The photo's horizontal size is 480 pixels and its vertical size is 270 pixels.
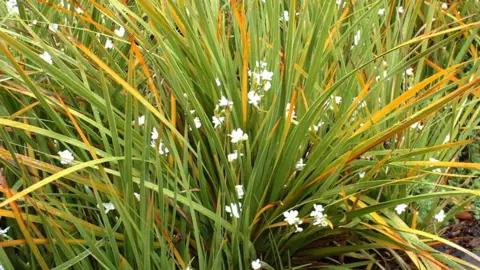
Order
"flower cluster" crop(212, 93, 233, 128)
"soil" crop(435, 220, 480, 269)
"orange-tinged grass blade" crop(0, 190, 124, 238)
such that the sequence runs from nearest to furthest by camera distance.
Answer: "orange-tinged grass blade" crop(0, 190, 124, 238) < "flower cluster" crop(212, 93, 233, 128) < "soil" crop(435, 220, 480, 269)

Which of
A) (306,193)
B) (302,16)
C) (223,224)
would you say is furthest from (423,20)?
(223,224)

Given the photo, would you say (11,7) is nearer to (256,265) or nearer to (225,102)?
(225,102)

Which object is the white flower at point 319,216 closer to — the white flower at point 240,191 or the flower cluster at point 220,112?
the white flower at point 240,191

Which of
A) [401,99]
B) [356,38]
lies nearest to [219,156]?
[401,99]

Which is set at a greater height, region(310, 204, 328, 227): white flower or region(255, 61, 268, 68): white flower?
region(255, 61, 268, 68): white flower

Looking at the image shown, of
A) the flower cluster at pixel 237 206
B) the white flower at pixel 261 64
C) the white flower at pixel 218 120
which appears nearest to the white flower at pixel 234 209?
the flower cluster at pixel 237 206

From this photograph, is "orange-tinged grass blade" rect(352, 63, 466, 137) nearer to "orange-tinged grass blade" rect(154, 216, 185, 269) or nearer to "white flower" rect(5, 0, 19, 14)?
"orange-tinged grass blade" rect(154, 216, 185, 269)

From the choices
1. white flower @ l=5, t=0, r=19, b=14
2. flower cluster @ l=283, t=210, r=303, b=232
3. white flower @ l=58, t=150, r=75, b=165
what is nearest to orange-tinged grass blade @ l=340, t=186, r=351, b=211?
flower cluster @ l=283, t=210, r=303, b=232
